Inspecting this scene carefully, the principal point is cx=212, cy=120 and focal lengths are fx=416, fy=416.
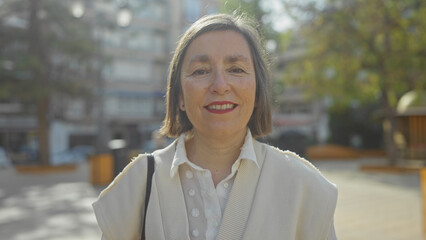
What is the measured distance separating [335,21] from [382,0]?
1.50m

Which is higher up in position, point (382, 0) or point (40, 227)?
point (382, 0)

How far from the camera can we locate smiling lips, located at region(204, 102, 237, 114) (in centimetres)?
156

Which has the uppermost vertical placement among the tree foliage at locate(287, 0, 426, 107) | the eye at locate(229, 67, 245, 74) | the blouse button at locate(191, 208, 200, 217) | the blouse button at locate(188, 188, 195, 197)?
the tree foliage at locate(287, 0, 426, 107)

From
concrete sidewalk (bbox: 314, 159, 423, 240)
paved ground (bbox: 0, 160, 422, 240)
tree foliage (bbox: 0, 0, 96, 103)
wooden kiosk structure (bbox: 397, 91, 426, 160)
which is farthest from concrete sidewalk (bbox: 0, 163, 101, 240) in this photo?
wooden kiosk structure (bbox: 397, 91, 426, 160)

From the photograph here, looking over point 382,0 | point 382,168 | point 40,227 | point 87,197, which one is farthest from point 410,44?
point 40,227

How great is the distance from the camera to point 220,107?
1567 mm

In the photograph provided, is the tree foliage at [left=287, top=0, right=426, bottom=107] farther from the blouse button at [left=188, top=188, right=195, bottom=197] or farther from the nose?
the blouse button at [left=188, top=188, right=195, bottom=197]

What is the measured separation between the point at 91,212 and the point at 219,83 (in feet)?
20.9

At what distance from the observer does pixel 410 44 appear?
13.1 metres

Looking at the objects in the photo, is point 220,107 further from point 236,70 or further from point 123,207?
point 123,207

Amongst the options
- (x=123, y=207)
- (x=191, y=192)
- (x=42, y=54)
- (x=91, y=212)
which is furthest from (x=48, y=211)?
(x=42, y=54)

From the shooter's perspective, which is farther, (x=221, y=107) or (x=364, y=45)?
(x=364, y=45)

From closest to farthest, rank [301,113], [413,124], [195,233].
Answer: [195,233], [413,124], [301,113]

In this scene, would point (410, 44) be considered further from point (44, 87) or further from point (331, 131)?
point (331, 131)
